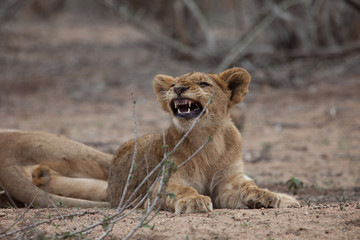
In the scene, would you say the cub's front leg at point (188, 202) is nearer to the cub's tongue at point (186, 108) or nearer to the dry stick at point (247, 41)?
the cub's tongue at point (186, 108)

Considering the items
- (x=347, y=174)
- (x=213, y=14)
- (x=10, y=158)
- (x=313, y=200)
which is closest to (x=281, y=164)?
(x=347, y=174)

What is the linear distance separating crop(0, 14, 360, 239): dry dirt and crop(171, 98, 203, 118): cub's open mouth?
2.47 ft

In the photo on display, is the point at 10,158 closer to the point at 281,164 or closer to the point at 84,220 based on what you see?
the point at 84,220

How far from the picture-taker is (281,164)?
7145mm

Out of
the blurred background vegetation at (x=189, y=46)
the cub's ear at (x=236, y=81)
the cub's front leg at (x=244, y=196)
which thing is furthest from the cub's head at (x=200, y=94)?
the blurred background vegetation at (x=189, y=46)

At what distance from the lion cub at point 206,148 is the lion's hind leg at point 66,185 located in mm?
255

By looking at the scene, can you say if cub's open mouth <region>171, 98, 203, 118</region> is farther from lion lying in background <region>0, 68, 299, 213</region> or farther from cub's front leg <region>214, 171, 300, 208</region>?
cub's front leg <region>214, 171, 300, 208</region>

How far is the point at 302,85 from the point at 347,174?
19.1 feet

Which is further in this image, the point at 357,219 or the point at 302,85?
the point at 302,85

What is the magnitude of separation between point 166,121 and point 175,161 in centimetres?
569

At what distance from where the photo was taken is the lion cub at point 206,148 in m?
4.04

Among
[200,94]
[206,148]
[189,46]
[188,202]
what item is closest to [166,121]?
[189,46]

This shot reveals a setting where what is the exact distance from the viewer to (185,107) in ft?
13.6

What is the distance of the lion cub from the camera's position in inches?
159
